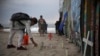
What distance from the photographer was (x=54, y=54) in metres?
11.0

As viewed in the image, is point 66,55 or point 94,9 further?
point 66,55

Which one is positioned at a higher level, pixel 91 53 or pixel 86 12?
pixel 86 12

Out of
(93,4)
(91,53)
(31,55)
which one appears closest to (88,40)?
(91,53)

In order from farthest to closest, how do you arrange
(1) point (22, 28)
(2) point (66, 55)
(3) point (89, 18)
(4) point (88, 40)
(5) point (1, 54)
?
1. (1) point (22, 28)
2. (5) point (1, 54)
3. (2) point (66, 55)
4. (3) point (89, 18)
5. (4) point (88, 40)

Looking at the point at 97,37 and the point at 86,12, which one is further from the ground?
the point at 86,12

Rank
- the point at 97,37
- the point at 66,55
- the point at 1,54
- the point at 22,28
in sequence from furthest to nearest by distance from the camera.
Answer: the point at 22,28 → the point at 1,54 → the point at 66,55 → the point at 97,37

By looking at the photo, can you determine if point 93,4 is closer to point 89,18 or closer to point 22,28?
point 89,18

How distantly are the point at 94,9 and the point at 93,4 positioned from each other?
0.14 meters

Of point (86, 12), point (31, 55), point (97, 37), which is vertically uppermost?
point (86, 12)

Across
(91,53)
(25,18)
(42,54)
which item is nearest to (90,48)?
(91,53)

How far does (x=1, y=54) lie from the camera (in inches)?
→ 448

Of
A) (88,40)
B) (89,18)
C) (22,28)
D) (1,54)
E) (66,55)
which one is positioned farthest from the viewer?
(22,28)

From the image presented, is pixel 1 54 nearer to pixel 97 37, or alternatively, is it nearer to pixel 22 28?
pixel 22 28

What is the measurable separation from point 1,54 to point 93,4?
4.57 m
